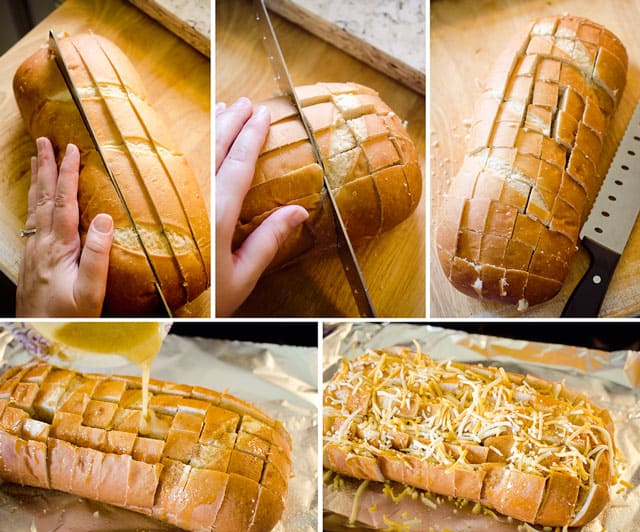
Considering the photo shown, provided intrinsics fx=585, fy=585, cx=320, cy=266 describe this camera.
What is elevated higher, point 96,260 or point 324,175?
point 324,175

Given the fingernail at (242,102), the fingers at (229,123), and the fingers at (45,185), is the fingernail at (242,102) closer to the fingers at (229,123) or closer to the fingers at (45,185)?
the fingers at (229,123)

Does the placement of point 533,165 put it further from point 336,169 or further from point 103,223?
point 103,223

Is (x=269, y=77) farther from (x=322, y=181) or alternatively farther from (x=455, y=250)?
(x=455, y=250)

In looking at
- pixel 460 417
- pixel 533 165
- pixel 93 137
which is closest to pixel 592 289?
pixel 533 165

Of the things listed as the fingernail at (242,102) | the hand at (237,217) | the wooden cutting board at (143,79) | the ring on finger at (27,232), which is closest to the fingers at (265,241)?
the hand at (237,217)

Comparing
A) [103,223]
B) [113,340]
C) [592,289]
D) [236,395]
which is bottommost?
[236,395]
